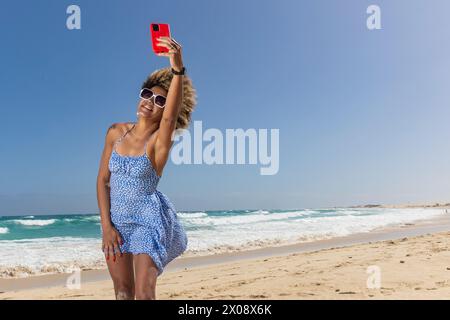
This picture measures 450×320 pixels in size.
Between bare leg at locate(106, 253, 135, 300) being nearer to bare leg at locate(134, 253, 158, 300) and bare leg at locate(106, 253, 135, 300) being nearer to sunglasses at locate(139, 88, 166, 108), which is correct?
bare leg at locate(134, 253, 158, 300)

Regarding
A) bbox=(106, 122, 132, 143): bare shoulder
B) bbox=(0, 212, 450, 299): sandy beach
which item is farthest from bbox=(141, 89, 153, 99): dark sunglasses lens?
bbox=(0, 212, 450, 299): sandy beach

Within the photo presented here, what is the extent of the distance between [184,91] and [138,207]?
0.76 m

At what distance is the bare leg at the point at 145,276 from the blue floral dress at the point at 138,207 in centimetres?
3

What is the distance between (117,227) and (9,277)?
9.32 metres

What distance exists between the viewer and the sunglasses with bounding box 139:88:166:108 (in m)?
3.01

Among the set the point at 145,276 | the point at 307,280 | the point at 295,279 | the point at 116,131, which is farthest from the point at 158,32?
the point at 295,279

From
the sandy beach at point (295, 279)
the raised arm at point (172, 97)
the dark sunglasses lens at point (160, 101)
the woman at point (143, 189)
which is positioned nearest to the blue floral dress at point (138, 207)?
the woman at point (143, 189)

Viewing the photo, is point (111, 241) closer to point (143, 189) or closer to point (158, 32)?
point (143, 189)

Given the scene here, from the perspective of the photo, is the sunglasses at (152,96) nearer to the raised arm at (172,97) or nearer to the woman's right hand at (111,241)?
the raised arm at (172,97)

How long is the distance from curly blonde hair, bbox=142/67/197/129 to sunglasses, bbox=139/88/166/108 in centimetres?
7

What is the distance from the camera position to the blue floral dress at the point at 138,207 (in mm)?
2896
